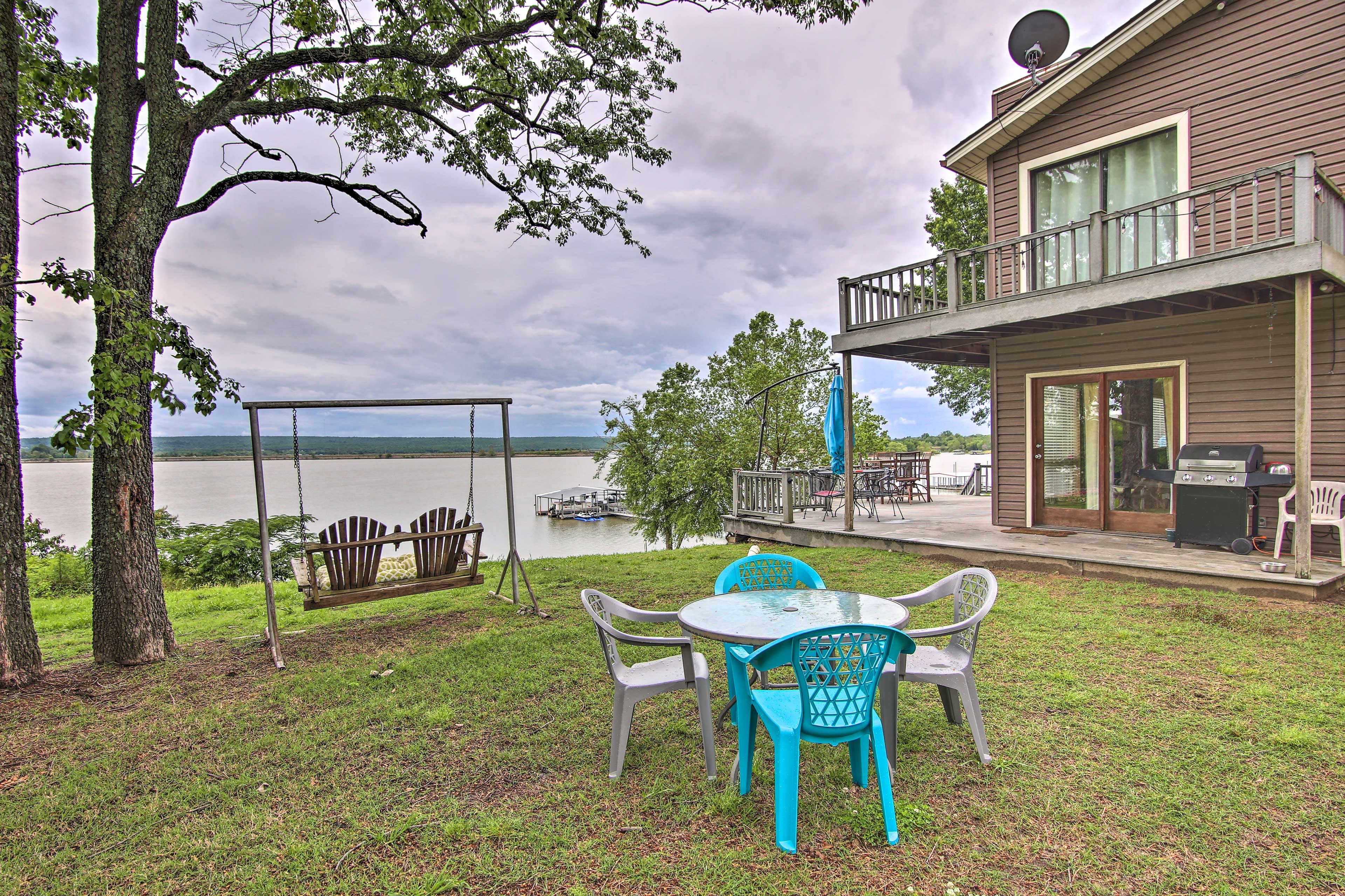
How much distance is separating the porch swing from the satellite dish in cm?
1012

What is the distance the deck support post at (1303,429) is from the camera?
5.52m

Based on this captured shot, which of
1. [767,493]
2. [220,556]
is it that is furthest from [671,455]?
[220,556]

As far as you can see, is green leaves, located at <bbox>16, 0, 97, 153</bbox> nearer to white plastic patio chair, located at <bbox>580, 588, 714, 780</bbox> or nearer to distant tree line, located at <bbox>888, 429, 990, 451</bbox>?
white plastic patio chair, located at <bbox>580, 588, 714, 780</bbox>

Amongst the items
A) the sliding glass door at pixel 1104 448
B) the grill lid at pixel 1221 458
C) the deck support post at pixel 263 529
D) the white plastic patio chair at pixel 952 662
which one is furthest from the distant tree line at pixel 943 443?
the deck support post at pixel 263 529

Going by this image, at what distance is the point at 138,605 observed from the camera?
4.68 metres

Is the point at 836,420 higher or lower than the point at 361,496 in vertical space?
higher

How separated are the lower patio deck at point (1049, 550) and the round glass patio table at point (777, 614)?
15.7 feet

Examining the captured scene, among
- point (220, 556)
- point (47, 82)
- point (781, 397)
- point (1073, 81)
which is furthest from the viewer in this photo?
point (781, 397)

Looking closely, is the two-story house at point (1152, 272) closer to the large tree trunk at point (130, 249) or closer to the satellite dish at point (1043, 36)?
the satellite dish at point (1043, 36)

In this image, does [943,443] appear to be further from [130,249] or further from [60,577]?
[130,249]

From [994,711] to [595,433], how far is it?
875 inches

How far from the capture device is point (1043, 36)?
925cm

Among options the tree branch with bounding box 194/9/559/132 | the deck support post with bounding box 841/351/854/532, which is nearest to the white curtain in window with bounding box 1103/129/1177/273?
the deck support post with bounding box 841/351/854/532

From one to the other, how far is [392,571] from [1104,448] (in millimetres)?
8877
